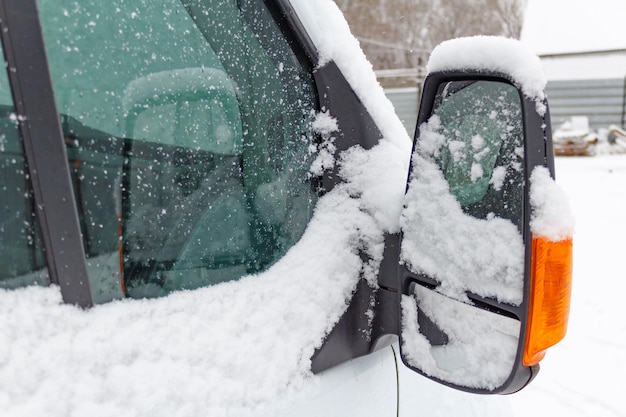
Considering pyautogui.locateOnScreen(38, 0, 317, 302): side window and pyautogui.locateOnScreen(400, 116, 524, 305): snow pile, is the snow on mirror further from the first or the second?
pyautogui.locateOnScreen(38, 0, 317, 302): side window

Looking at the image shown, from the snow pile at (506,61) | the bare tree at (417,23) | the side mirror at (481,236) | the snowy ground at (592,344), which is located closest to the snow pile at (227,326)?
the side mirror at (481,236)

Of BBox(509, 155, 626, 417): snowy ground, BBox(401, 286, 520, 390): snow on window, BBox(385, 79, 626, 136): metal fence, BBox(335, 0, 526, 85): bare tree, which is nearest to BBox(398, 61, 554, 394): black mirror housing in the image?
BBox(401, 286, 520, 390): snow on window

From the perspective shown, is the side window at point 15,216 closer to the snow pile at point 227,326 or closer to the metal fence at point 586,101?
the snow pile at point 227,326

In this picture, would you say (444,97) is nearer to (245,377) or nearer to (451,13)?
(245,377)

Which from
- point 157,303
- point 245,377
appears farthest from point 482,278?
point 157,303

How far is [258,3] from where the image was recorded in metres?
0.92

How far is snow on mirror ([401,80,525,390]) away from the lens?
834mm

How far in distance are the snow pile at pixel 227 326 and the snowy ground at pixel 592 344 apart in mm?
1917

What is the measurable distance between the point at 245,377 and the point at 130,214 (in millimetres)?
323

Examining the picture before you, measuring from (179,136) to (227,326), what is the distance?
328 millimetres

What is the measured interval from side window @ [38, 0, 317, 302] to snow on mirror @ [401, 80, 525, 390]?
248 mm

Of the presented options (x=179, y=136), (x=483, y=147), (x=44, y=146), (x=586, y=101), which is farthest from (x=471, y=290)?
(x=586, y=101)

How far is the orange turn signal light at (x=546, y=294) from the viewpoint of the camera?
0.79m

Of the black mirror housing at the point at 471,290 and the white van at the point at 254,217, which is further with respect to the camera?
the black mirror housing at the point at 471,290
